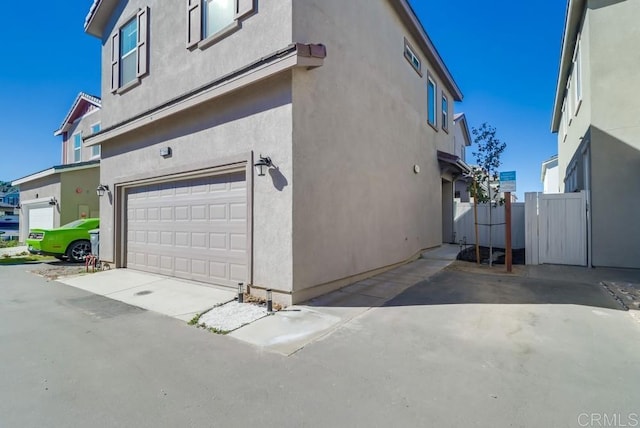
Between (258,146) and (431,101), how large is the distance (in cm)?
920

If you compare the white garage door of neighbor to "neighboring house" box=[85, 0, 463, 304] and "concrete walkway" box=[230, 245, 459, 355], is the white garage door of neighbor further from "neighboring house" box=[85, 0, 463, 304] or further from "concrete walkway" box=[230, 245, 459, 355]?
"concrete walkway" box=[230, 245, 459, 355]

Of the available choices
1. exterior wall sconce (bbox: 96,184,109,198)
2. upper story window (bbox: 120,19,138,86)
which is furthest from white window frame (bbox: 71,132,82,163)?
upper story window (bbox: 120,19,138,86)

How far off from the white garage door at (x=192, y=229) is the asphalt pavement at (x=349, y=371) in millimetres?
1651

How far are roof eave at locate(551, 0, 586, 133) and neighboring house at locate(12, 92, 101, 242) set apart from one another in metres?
18.6

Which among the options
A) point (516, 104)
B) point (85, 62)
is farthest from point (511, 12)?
point (85, 62)

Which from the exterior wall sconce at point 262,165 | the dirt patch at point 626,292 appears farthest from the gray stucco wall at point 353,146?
the dirt patch at point 626,292

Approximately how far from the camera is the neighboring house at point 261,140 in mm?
5301

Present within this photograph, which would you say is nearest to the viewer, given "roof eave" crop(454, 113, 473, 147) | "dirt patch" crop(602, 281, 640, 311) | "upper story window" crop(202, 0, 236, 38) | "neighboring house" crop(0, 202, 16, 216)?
"dirt patch" crop(602, 281, 640, 311)

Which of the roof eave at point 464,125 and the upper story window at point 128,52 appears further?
the roof eave at point 464,125

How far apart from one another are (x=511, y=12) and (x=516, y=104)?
15.3 ft

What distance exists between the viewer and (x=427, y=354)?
A: 342 cm

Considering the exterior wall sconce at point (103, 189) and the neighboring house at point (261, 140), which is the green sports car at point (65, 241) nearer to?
the neighboring house at point (261, 140)

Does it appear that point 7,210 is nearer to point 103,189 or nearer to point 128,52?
point 103,189

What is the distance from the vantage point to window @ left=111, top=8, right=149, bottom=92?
8188mm
